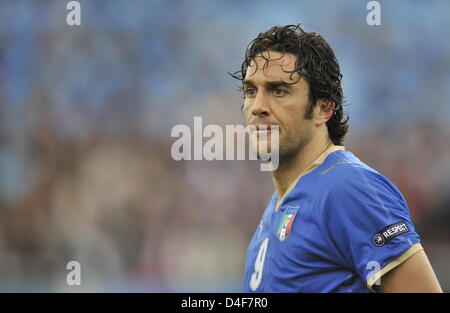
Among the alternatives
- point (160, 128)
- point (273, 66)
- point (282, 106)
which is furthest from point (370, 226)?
point (160, 128)

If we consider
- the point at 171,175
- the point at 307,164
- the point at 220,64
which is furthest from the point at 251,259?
the point at 220,64

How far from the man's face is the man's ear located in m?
0.06

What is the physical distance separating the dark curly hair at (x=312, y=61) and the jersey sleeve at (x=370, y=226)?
1.97 feet

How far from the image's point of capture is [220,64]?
8422 millimetres

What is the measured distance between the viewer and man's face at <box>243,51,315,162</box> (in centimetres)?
286

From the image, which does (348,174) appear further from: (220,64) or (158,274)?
(220,64)

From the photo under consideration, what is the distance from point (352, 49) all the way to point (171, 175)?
10.4 feet

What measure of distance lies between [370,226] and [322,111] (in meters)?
0.83

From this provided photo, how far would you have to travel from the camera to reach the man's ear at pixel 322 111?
2975mm

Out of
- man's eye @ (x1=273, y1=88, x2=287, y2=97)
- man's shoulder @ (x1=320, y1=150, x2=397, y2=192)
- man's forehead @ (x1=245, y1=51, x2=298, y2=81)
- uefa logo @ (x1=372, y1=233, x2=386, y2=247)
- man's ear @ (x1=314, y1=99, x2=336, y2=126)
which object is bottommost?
uefa logo @ (x1=372, y1=233, x2=386, y2=247)

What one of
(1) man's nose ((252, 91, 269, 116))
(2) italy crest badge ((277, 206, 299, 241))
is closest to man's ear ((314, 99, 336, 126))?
(1) man's nose ((252, 91, 269, 116))

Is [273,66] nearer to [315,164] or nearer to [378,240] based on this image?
[315,164]

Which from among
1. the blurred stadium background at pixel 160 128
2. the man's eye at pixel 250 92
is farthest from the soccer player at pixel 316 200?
the blurred stadium background at pixel 160 128

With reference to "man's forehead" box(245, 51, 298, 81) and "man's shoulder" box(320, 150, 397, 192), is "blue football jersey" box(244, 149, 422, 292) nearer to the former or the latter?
"man's shoulder" box(320, 150, 397, 192)
